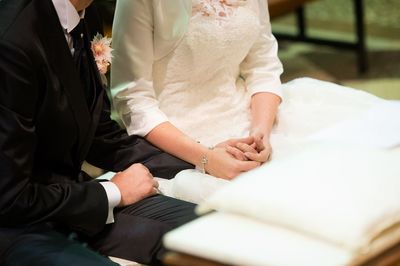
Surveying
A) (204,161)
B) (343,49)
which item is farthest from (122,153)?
(343,49)

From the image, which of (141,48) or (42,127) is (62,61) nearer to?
(42,127)

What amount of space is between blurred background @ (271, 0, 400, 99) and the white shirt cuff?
243cm

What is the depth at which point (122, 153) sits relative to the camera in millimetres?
2027

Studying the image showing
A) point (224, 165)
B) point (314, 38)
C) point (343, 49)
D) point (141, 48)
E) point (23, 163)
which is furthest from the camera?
point (314, 38)

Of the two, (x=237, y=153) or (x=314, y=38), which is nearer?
(x=237, y=153)

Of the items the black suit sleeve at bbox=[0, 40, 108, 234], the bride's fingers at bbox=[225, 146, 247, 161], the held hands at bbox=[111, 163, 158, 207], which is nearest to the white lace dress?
the bride's fingers at bbox=[225, 146, 247, 161]

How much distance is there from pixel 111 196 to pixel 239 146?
1.24 feet

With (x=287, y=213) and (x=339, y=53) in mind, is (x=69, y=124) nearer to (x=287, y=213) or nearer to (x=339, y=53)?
(x=287, y=213)

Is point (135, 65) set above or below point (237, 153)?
above

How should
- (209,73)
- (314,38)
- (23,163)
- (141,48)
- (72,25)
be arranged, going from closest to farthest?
(23,163) → (72,25) → (141,48) → (209,73) → (314,38)

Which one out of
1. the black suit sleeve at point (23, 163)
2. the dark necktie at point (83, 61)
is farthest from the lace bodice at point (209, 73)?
the black suit sleeve at point (23, 163)

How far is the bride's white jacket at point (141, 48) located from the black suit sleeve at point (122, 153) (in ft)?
0.16

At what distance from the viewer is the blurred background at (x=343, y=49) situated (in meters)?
4.14

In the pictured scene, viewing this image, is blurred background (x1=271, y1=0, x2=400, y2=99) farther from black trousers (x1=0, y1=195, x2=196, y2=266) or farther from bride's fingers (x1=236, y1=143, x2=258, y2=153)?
black trousers (x1=0, y1=195, x2=196, y2=266)
